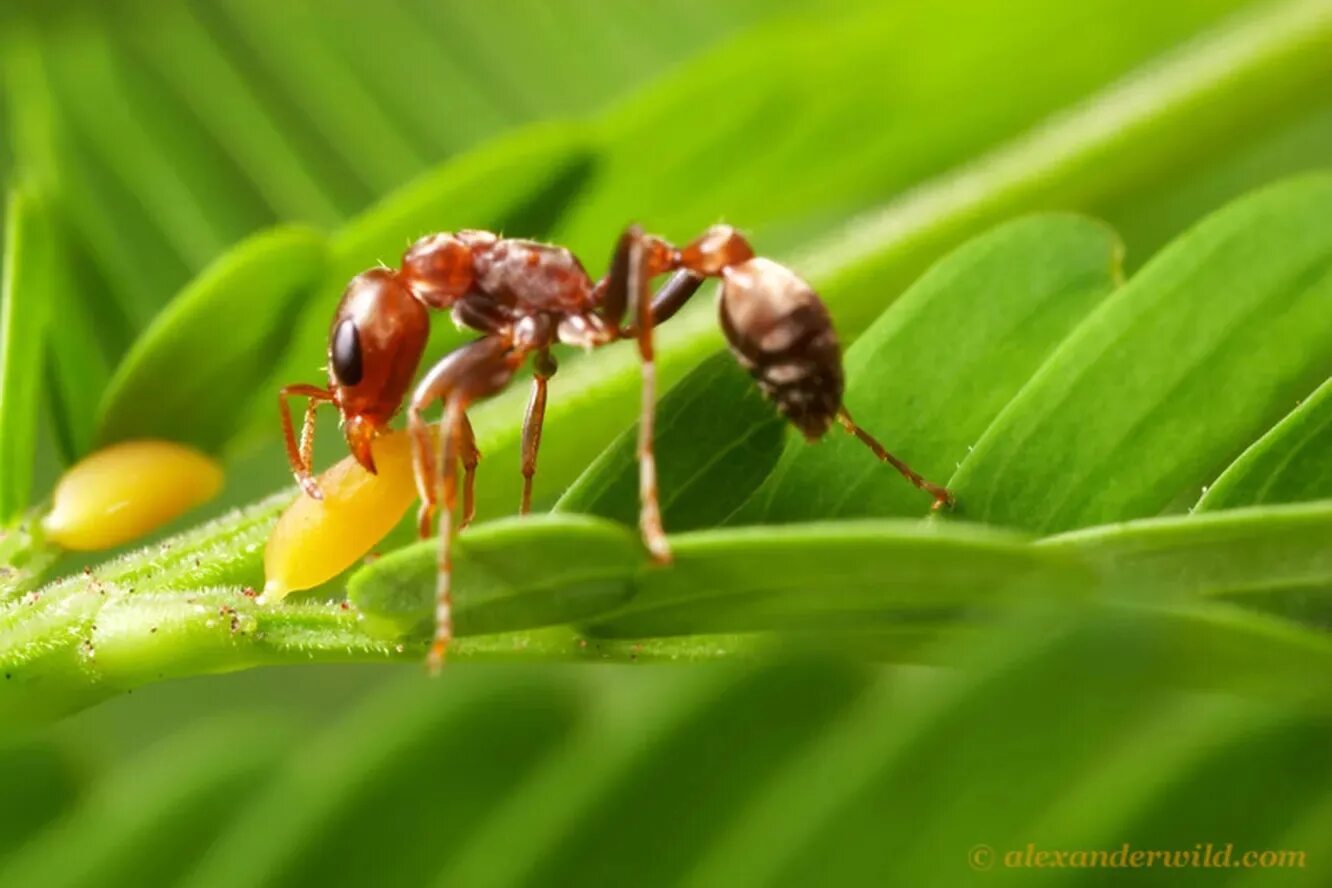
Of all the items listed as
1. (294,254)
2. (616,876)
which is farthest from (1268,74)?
(616,876)

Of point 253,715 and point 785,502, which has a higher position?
point 785,502

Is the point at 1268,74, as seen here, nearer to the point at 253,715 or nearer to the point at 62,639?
the point at 253,715

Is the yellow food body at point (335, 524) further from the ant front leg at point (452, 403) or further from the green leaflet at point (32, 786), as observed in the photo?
the green leaflet at point (32, 786)

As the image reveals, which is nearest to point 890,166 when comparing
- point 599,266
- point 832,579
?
point 599,266

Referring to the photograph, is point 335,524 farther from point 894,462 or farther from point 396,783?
point 894,462

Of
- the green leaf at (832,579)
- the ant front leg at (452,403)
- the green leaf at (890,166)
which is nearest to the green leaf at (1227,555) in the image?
the green leaf at (832,579)

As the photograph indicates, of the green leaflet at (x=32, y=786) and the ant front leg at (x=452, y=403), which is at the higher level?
the ant front leg at (x=452, y=403)

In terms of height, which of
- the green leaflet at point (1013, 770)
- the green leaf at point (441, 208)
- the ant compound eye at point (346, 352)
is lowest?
the green leaflet at point (1013, 770)

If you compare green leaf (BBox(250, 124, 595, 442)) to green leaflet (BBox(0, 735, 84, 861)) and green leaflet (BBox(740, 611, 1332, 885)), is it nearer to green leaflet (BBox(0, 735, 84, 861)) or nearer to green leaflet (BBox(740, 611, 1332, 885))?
green leaflet (BBox(0, 735, 84, 861))

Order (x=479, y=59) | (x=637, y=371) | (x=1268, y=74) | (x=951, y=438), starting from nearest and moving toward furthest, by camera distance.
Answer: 1. (x=951, y=438)
2. (x=637, y=371)
3. (x=1268, y=74)
4. (x=479, y=59)
